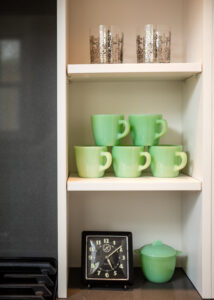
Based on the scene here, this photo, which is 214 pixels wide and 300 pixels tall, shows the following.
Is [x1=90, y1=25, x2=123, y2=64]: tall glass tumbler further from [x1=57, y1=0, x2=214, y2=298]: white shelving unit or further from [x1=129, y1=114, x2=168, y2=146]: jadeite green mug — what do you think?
[x1=129, y1=114, x2=168, y2=146]: jadeite green mug

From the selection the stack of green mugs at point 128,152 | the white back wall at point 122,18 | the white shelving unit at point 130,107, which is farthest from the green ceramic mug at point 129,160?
the white back wall at point 122,18

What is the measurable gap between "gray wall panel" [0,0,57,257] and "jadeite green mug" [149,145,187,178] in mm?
378

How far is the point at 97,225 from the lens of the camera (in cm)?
163

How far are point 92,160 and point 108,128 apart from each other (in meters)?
0.14

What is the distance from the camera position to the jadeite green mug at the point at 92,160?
1392 mm

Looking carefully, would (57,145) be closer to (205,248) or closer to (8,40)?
(8,40)

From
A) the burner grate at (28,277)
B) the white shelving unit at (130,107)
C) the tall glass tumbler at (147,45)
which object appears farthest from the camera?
the white shelving unit at (130,107)

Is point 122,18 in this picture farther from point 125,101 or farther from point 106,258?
point 106,258

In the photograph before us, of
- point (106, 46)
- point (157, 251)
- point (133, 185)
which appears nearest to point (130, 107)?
point (106, 46)

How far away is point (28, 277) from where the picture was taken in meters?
1.29

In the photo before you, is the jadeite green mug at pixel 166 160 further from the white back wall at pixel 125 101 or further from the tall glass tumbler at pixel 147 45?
the tall glass tumbler at pixel 147 45

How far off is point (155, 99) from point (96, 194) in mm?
480

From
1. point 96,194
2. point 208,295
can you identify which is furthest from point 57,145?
point 208,295

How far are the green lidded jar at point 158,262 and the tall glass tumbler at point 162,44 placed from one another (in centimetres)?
71
